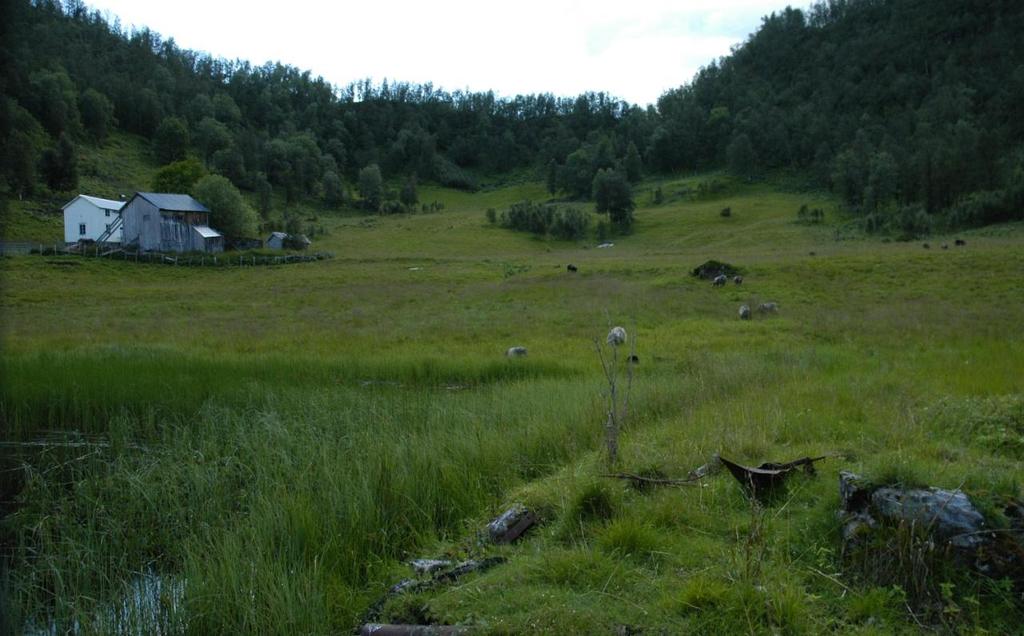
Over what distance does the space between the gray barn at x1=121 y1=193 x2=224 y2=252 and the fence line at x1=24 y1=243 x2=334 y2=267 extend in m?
5.30

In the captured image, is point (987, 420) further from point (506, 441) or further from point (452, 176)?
point (452, 176)

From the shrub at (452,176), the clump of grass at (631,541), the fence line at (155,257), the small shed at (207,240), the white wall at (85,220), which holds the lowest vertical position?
the clump of grass at (631,541)

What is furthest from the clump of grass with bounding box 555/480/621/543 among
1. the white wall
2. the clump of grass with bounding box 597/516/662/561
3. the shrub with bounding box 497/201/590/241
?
the shrub with bounding box 497/201/590/241

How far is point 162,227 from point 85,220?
39.1ft

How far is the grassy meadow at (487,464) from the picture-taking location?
18.4 ft

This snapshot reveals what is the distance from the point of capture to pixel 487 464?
9320mm

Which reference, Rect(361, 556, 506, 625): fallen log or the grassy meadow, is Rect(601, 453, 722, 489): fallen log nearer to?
the grassy meadow

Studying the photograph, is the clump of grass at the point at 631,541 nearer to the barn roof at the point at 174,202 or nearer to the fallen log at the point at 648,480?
the fallen log at the point at 648,480

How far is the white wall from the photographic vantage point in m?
68.8

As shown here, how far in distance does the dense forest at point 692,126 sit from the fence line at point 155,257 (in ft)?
40.0

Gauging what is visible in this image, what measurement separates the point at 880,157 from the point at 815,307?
244 ft

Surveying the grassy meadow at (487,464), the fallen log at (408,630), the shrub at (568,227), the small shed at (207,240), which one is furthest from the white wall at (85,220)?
the fallen log at (408,630)

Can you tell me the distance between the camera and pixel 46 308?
32719 millimetres

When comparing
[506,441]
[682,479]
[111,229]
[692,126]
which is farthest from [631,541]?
[692,126]
